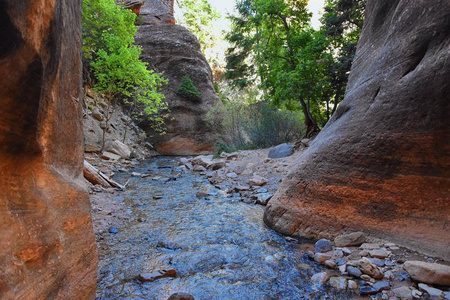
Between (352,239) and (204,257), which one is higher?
(352,239)

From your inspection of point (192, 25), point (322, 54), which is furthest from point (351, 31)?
point (192, 25)

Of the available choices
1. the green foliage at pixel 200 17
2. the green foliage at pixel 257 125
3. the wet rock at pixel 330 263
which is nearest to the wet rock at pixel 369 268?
the wet rock at pixel 330 263

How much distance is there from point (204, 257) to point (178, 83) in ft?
64.8

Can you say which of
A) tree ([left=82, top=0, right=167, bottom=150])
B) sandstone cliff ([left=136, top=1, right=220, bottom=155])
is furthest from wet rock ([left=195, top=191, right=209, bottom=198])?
sandstone cliff ([left=136, top=1, right=220, bottom=155])

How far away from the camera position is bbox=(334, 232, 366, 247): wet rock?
340 centimetres

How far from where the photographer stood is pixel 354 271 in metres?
2.81

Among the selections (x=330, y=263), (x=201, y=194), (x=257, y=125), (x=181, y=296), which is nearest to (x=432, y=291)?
(x=330, y=263)

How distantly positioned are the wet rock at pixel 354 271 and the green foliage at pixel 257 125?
407 inches

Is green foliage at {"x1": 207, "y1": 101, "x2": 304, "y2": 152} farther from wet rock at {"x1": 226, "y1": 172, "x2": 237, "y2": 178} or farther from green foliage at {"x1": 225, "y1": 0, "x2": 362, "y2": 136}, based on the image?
wet rock at {"x1": 226, "y1": 172, "x2": 237, "y2": 178}

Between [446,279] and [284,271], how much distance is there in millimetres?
1610

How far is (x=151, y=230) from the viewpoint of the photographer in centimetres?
447

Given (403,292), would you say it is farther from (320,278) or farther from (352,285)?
(320,278)

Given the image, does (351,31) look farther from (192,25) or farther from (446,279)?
(192,25)

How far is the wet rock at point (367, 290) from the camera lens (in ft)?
8.12
